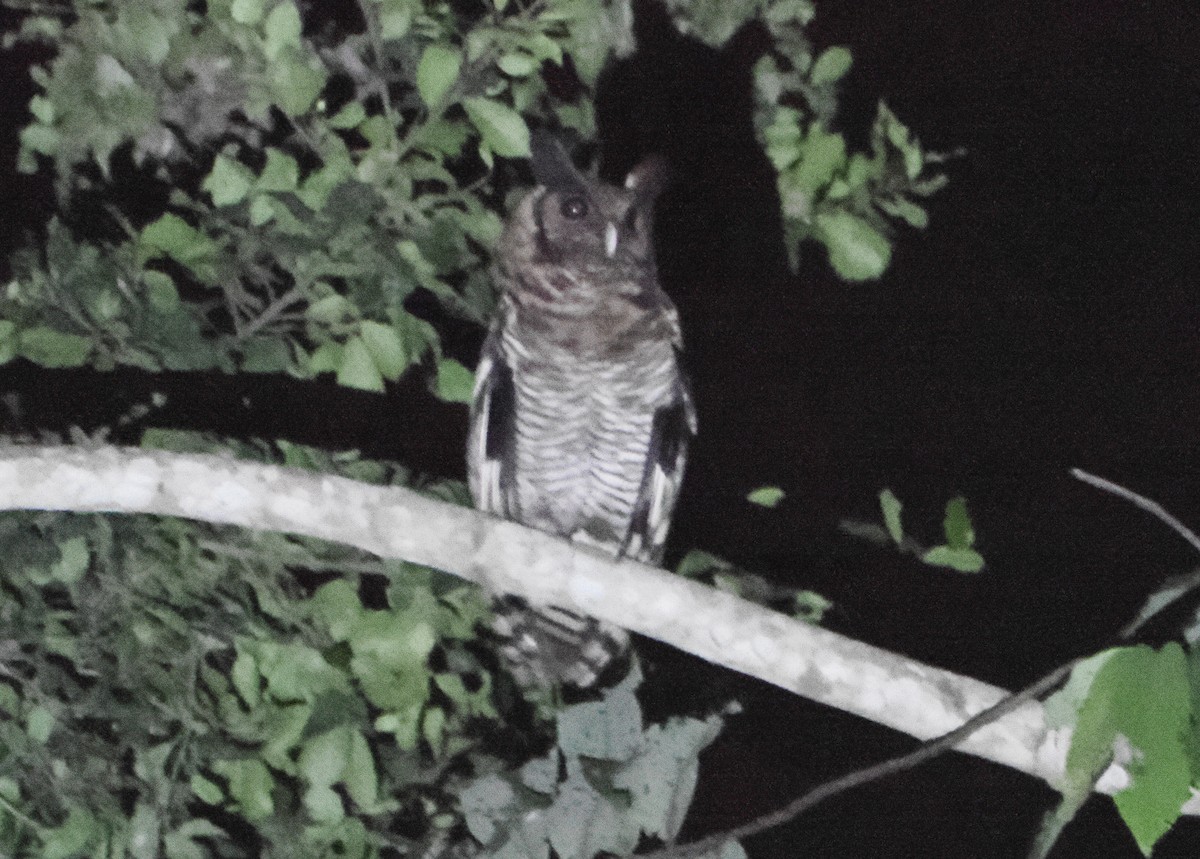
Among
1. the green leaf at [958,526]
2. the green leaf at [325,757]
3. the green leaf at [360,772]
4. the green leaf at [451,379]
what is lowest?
the green leaf at [360,772]

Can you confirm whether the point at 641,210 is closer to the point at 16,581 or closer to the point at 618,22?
the point at 618,22

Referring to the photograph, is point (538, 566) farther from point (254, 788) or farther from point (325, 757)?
point (254, 788)

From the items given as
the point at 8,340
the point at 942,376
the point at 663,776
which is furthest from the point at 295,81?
the point at 942,376

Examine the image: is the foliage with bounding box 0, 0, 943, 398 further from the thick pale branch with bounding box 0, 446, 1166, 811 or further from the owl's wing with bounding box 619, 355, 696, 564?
the owl's wing with bounding box 619, 355, 696, 564

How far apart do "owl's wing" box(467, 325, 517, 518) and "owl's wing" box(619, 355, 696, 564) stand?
18cm

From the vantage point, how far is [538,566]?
2.82 feet

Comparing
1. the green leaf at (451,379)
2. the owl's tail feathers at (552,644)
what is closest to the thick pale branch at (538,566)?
the green leaf at (451,379)

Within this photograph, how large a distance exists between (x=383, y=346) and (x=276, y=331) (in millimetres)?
253

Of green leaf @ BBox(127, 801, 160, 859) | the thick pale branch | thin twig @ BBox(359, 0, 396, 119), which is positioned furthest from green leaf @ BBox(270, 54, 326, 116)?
green leaf @ BBox(127, 801, 160, 859)

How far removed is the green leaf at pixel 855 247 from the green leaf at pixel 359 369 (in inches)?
17.2

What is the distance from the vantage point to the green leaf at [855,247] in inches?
37.2

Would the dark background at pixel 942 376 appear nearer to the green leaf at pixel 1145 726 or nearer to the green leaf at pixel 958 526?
the green leaf at pixel 958 526

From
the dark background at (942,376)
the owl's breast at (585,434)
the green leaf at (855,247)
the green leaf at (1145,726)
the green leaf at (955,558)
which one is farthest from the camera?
the dark background at (942,376)

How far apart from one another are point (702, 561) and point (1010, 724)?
46 centimetres
